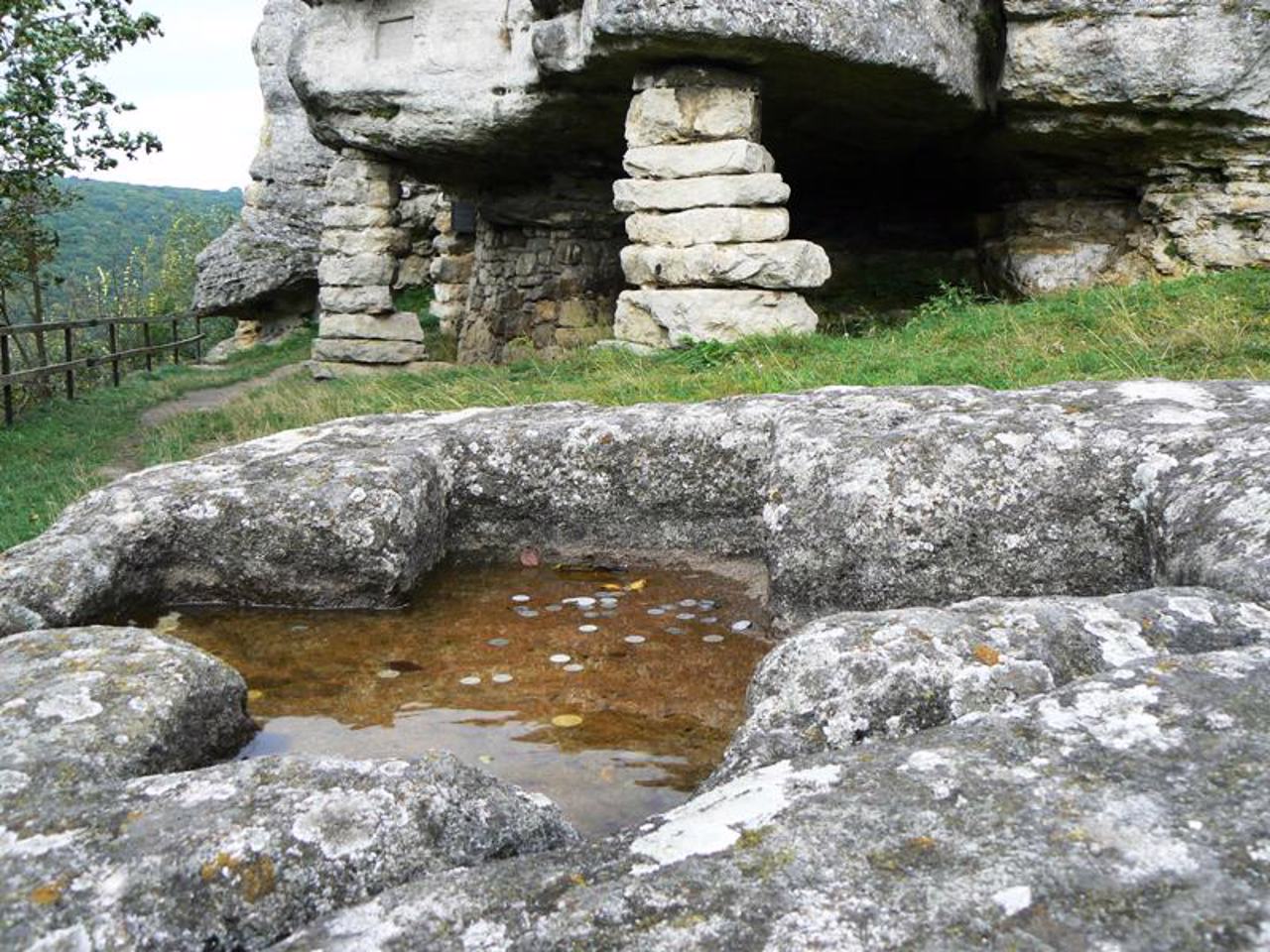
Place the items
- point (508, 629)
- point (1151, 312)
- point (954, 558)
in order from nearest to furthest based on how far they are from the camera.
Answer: point (954, 558)
point (508, 629)
point (1151, 312)

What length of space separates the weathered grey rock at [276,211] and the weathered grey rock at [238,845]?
59.9 feet

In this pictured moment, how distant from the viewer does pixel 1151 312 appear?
278 inches

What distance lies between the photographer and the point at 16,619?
2.72 m

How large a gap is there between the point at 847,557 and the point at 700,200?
6124mm

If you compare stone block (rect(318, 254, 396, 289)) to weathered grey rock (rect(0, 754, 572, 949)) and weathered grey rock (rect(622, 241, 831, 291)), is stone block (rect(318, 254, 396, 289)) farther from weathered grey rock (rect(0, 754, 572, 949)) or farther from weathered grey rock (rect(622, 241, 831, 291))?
weathered grey rock (rect(0, 754, 572, 949))

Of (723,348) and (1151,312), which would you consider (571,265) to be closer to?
(723,348)

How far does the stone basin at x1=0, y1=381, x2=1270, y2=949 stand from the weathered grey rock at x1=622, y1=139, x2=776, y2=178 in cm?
527

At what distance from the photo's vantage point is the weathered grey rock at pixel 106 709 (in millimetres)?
1803

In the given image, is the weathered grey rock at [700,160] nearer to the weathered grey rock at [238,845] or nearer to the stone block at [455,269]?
the weathered grey rock at [238,845]

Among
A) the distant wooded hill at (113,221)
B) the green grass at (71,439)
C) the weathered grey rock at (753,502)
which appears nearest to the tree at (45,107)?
the green grass at (71,439)

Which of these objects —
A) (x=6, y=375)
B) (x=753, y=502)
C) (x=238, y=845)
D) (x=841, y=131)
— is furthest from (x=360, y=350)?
(x=238, y=845)

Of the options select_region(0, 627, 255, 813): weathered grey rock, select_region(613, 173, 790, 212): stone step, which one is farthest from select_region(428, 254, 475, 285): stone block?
select_region(0, 627, 255, 813): weathered grey rock

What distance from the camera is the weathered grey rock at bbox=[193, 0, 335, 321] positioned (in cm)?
1894

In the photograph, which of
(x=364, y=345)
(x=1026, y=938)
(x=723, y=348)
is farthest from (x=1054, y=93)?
(x=1026, y=938)
